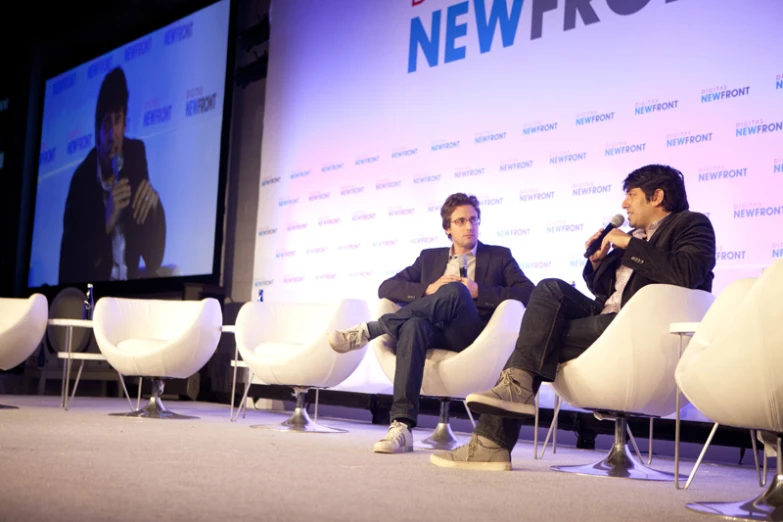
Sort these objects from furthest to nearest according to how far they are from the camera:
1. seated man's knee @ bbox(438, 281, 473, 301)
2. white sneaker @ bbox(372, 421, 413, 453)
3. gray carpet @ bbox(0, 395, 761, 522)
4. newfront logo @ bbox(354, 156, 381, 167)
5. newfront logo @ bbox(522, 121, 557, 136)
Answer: newfront logo @ bbox(354, 156, 381, 167)
newfront logo @ bbox(522, 121, 557, 136)
seated man's knee @ bbox(438, 281, 473, 301)
white sneaker @ bbox(372, 421, 413, 453)
gray carpet @ bbox(0, 395, 761, 522)

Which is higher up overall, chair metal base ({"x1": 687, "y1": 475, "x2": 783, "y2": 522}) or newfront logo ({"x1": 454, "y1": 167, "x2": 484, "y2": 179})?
newfront logo ({"x1": 454, "y1": 167, "x2": 484, "y2": 179})

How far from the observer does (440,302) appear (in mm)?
3664

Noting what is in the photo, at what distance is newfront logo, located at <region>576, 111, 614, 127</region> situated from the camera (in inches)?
185

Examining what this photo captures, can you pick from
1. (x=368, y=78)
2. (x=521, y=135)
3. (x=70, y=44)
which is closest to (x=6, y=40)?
(x=70, y=44)

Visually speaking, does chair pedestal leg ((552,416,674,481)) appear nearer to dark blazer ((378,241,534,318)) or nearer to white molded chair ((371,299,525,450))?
white molded chair ((371,299,525,450))

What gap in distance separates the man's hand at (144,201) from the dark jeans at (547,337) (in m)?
5.62

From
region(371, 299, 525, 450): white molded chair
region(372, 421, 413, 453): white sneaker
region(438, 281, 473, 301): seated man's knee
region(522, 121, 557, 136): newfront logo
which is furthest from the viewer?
region(522, 121, 557, 136): newfront logo

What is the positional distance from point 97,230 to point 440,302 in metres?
6.01

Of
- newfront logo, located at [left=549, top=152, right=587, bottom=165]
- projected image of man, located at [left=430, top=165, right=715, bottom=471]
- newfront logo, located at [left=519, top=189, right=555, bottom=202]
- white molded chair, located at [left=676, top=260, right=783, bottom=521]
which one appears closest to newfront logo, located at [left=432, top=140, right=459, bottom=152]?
newfront logo, located at [left=519, top=189, right=555, bottom=202]

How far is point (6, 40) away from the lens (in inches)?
406

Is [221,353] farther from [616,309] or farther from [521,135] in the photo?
[616,309]

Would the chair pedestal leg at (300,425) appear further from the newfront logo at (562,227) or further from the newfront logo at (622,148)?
the newfront logo at (622,148)

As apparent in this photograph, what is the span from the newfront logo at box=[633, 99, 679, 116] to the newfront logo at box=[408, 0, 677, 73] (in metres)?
0.53

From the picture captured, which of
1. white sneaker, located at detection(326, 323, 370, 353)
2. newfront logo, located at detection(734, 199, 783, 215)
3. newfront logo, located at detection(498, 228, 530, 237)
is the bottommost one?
white sneaker, located at detection(326, 323, 370, 353)
